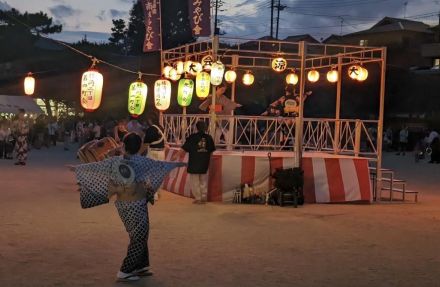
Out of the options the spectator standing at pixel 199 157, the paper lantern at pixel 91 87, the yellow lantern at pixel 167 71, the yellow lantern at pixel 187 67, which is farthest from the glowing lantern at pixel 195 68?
the spectator standing at pixel 199 157

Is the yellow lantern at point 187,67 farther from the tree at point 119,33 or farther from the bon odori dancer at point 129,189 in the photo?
the tree at point 119,33

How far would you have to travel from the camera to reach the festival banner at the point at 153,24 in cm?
1781

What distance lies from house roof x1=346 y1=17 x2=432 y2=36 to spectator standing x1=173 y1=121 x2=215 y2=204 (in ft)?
145

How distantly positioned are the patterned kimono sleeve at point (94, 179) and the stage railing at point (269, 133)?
826cm

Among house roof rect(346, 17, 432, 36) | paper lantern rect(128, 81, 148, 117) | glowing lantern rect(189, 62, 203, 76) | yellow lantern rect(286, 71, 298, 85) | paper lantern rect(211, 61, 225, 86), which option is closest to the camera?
paper lantern rect(211, 61, 225, 86)

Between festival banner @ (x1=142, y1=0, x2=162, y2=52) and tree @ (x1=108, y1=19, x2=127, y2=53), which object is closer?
festival banner @ (x1=142, y1=0, x2=162, y2=52)

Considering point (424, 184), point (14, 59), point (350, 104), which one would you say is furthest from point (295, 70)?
point (14, 59)

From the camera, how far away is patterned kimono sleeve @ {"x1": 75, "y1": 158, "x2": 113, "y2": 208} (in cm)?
644

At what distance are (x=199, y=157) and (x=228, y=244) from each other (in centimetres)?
416

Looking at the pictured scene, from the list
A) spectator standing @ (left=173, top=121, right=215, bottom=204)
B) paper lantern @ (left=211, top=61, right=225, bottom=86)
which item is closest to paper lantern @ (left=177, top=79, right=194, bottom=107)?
paper lantern @ (left=211, top=61, right=225, bottom=86)

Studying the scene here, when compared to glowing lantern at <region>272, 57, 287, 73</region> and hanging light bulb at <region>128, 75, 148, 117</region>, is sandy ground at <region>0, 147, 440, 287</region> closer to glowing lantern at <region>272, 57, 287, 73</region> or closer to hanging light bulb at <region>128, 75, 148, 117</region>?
hanging light bulb at <region>128, 75, 148, 117</region>

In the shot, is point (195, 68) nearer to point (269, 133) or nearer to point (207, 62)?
point (207, 62)

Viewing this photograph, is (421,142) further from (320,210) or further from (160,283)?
(160,283)

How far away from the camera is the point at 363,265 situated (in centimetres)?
754
